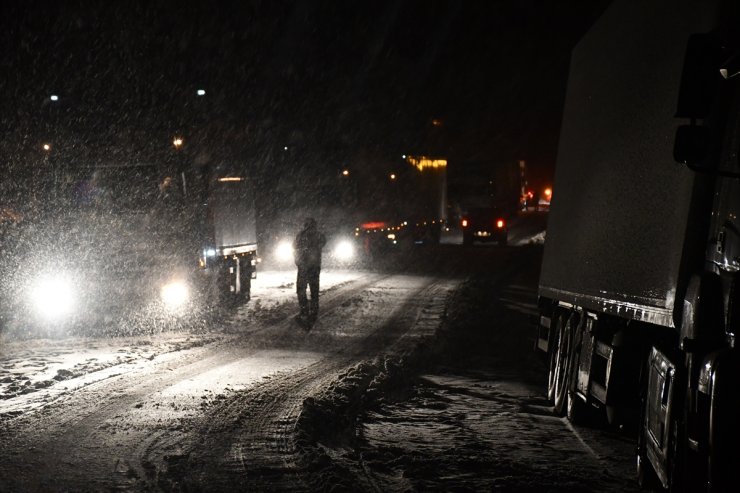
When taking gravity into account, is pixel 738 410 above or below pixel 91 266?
above

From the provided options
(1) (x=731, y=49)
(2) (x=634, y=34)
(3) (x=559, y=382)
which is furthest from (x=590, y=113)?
(1) (x=731, y=49)

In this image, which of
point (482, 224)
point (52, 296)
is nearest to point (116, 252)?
point (52, 296)

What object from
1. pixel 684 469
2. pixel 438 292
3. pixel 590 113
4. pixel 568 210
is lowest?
pixel 438 292

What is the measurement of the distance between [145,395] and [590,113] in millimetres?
5599

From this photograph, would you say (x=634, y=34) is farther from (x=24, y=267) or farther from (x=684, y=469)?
(x=24, y=267)

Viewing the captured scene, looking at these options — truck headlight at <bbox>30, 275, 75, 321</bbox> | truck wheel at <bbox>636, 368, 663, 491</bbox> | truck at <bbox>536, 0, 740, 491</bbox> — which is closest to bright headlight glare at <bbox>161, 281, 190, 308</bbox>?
truck headlight at <bbox>30, 275, 75, 321</bbox>

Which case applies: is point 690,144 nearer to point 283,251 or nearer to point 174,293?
point 174,293

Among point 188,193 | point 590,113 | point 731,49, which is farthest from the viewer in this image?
point 188,193

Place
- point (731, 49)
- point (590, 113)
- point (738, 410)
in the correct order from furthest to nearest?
point (590, 113)
point (731, 49)
point (738, 410)

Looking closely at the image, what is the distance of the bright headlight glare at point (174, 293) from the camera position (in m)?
19.4

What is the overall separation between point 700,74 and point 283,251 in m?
34.5

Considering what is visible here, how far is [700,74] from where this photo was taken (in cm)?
580

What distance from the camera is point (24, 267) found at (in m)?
18.0

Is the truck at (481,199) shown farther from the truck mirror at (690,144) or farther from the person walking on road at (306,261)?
the truck mirror at (690,144)
